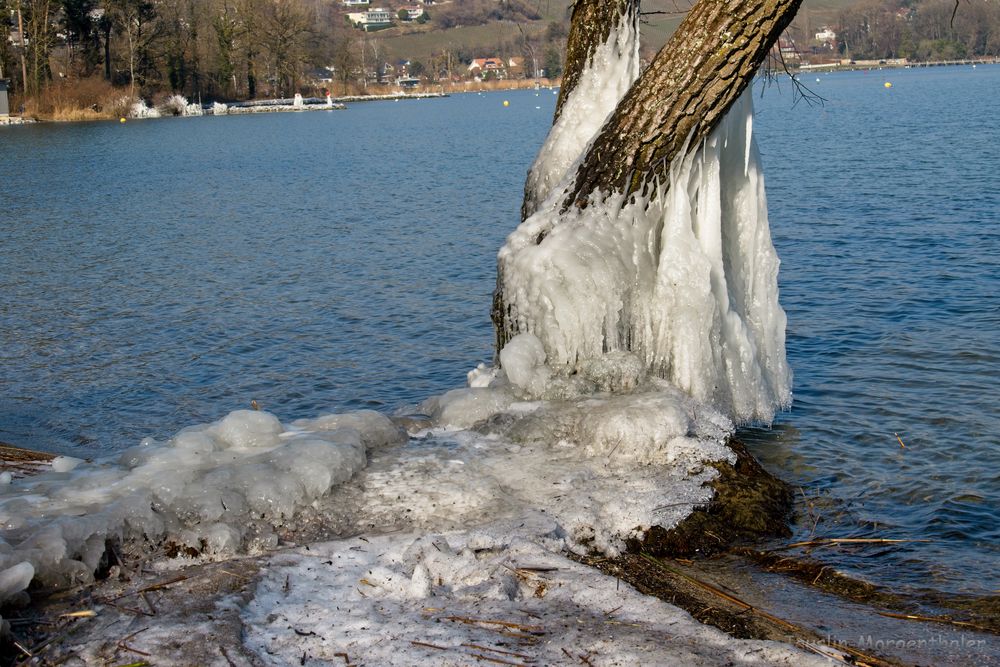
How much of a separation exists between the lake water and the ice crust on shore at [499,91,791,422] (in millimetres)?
1316

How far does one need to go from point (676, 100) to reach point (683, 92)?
8 cm

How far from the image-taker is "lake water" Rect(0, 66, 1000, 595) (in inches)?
327

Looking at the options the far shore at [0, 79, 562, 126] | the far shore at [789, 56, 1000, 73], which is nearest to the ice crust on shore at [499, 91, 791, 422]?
the far shore at [0, 79, 562, 126]

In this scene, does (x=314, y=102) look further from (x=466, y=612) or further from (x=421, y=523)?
(x=466, y=612)

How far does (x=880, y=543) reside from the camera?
6742mm

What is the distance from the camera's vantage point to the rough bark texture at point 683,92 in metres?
7.02

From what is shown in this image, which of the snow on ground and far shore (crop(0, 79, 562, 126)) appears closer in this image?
the snow on ground

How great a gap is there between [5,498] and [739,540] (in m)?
4.48

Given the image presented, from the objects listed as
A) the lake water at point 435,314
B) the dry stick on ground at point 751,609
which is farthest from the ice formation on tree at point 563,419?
the lake water at point 435,314

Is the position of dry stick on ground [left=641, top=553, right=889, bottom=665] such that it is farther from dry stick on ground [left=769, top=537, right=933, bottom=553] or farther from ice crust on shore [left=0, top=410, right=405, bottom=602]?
ice crust on shore [left=0, top=410, right=405, bottom=602]

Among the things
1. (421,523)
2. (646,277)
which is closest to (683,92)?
(646,277)

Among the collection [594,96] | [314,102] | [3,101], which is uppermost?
[314,102]

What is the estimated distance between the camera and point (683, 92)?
7352 mm

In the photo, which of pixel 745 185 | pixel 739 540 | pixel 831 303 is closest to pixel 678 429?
pixel 739 540
